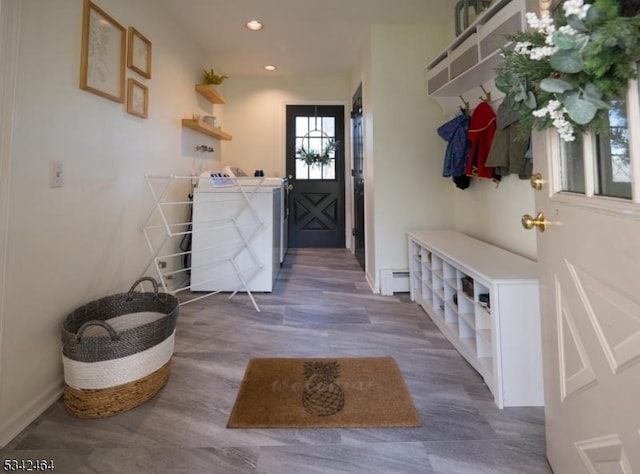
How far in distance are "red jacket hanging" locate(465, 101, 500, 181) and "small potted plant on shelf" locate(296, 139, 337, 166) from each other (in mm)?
2677

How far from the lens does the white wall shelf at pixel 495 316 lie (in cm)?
143

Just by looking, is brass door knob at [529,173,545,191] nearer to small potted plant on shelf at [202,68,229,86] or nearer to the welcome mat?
the welcome mat

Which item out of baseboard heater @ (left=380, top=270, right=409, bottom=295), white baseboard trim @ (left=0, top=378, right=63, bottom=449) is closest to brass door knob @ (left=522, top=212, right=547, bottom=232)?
baseboard heater @ (left=380, top=270, right=409, bottom=295)

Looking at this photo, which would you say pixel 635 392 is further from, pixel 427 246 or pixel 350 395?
pixel 427 246

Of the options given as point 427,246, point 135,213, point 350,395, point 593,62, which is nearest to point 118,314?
point 135,213

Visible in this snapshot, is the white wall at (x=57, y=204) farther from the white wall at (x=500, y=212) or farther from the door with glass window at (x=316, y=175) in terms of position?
the door with glass window at (x=316, y=175)

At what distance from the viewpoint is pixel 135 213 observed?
2.25m

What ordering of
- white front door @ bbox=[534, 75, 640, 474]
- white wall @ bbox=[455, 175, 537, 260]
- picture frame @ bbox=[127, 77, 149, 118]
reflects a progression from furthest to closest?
picture frame @ bbox=[127, 77, 149, 118]
white wall @ bbox=[455, 175, 537, 260]
white front door @ bbox=[534, 75, 640, 474]

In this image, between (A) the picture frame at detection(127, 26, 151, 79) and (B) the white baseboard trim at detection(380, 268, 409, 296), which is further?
(B) the white baseboard trim at detection(380, 268, 409, 296)

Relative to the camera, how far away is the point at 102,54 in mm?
1865

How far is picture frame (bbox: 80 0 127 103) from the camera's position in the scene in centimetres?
172

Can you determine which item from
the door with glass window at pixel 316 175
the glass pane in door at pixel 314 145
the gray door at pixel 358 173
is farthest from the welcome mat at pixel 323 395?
the glass pane in door at pixel 314 145

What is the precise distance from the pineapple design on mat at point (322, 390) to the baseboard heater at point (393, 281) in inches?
50.0

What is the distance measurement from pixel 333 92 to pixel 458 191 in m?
2.67
